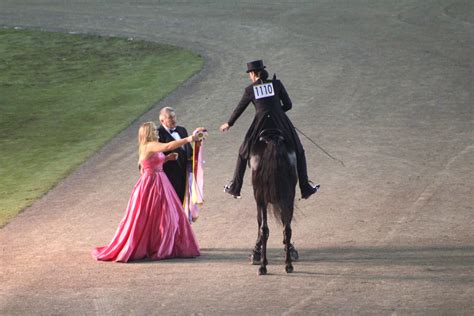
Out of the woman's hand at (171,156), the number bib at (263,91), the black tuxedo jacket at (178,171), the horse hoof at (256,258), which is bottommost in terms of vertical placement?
the horse hoof at (256,258)

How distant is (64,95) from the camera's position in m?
29.2

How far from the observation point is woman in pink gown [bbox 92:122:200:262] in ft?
51.7

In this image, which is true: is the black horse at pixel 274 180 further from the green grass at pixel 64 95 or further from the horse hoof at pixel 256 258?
the green grass at pixel 64 95

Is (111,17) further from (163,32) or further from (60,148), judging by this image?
(60,148)

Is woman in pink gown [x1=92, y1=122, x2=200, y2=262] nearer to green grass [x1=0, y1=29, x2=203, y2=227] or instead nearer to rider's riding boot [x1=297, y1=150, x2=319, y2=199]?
rider's riding boot [x1=297, y1=150, x2=319, y2=199]

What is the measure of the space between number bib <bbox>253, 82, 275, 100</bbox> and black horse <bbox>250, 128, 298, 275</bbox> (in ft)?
1.71

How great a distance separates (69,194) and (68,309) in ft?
22.1

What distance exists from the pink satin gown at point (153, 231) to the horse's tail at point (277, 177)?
5.08 ft

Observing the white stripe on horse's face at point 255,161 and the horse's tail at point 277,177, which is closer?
the horse's tail at point 277,177

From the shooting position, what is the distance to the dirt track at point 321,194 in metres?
13.8

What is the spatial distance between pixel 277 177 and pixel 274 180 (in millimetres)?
57

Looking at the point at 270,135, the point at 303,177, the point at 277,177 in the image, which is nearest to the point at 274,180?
the point at 277,177

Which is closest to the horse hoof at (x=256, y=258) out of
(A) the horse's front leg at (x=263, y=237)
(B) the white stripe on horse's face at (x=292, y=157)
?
(A) the horse's front leg at (x=263, y=237)

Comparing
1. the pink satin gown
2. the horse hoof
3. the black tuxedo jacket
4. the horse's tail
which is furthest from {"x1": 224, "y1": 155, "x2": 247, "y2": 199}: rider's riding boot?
the black tuxedo jacket
